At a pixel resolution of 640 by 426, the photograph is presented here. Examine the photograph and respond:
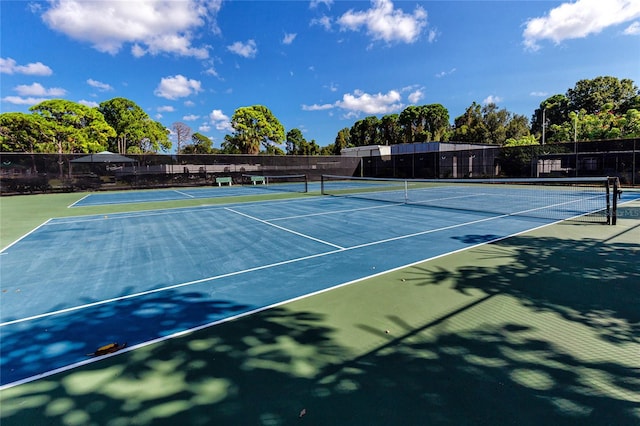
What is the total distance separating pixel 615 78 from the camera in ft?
174

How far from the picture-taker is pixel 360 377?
103 inches

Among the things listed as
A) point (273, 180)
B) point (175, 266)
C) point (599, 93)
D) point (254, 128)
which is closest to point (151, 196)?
point (273, 180)

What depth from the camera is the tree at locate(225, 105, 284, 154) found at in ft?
162

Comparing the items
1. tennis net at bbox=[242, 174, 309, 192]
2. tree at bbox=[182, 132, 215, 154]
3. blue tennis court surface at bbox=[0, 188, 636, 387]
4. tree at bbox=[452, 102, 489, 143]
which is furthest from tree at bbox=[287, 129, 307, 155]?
blue tennis court surface at bbox=[0, 188, 636, 387]

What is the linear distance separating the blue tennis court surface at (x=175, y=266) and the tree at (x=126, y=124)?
137 feet

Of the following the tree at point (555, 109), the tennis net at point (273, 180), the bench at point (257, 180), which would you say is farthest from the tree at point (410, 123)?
the bench at point (257, 180)

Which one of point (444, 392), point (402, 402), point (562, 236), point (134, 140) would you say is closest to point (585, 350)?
point (444, 392)

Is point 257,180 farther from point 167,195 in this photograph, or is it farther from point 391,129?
point 391,129

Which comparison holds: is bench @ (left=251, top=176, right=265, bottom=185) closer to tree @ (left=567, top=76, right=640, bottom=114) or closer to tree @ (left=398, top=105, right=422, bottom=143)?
tree @ (left=398, top=105, right=422, bottom=143)

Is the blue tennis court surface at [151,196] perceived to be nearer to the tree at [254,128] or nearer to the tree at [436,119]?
the tree at [254,128]

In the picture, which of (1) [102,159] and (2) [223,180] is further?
(2) [223,180]

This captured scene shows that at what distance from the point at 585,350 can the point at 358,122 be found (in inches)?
2828

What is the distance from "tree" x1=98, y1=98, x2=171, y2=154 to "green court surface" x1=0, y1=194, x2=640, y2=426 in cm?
5109

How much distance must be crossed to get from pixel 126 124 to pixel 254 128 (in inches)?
709
